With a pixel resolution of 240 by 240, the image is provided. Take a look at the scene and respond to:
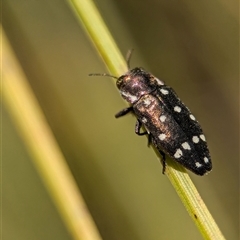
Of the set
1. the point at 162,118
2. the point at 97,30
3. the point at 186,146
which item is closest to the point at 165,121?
the point at 162,118

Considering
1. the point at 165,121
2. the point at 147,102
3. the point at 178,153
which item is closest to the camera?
the point at 178,153

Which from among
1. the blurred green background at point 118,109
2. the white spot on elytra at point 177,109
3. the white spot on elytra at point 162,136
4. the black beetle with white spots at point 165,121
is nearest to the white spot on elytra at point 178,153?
the black beetle with white spots at point 165,121

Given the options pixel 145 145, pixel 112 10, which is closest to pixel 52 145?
pixel 145 145

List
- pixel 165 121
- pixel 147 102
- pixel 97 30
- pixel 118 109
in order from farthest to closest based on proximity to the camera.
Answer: pixel 118 109 → pixel 147 102 → pixel 165 121 → pixel 97 30

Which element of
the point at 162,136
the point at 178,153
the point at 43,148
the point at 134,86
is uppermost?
the point at 134,86

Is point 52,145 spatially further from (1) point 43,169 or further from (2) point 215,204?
(2) point 215,204

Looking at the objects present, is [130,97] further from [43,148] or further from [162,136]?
[43,148]
